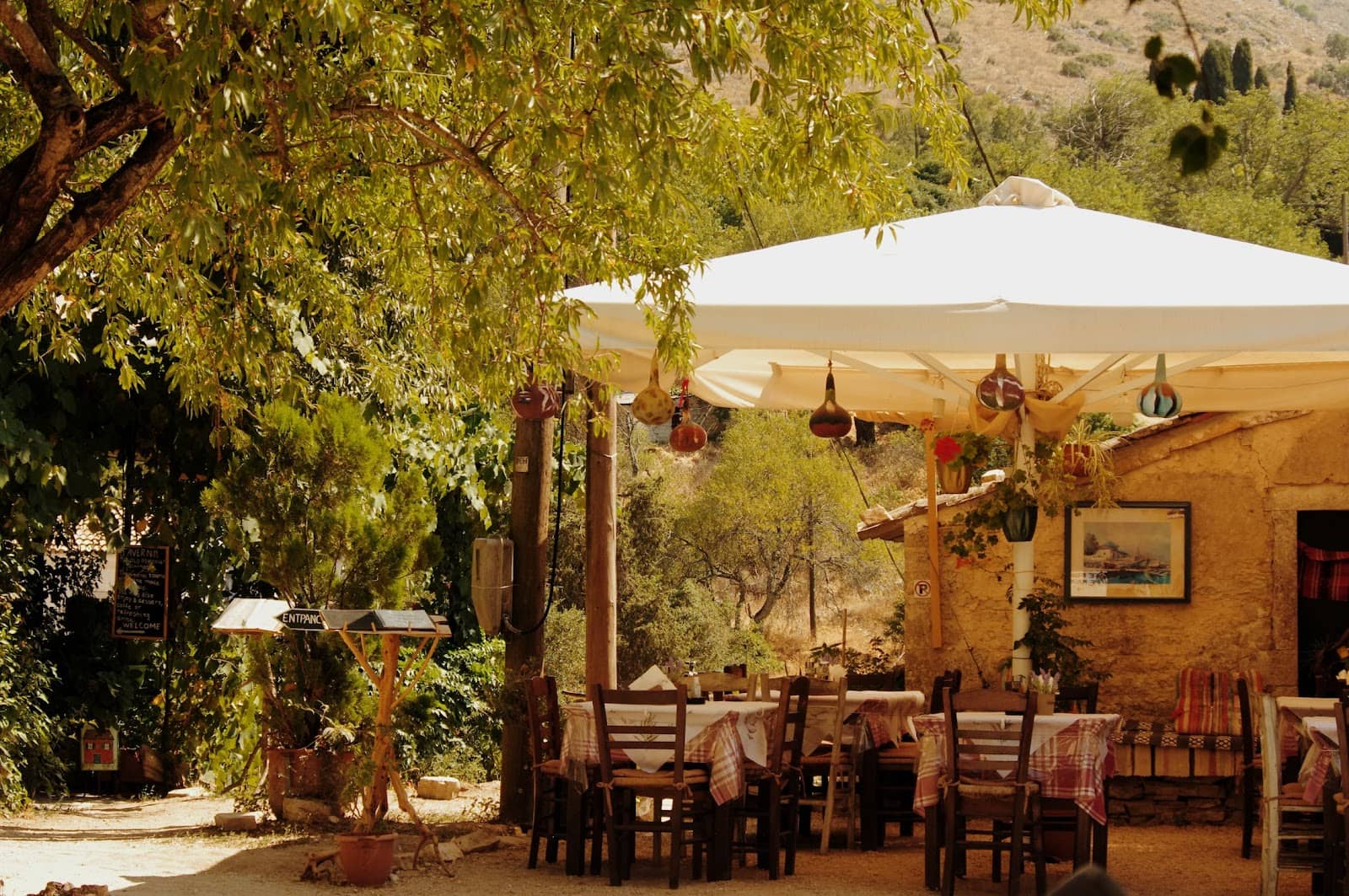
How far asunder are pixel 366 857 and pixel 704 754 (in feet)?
5.35

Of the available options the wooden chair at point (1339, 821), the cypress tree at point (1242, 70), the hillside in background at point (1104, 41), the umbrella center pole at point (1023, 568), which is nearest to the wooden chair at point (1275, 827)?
the wooden chair at point (1339, 821)

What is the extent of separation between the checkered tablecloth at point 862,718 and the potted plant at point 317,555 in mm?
2560

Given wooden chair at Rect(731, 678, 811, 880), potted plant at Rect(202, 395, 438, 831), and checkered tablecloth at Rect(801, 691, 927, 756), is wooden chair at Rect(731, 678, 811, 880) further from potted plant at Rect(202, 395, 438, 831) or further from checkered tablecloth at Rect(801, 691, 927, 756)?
potted plant at Rect(202, 395, 438, 831)

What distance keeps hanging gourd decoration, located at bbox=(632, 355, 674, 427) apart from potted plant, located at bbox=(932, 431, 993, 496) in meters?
1.95

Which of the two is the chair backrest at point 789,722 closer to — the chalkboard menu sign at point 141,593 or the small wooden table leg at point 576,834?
the small wooden table leg at point 576,834

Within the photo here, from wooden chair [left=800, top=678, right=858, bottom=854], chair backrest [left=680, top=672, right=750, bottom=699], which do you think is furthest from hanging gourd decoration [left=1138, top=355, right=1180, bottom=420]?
chair backrest [left=680, top=672, right=750, bottom=699]

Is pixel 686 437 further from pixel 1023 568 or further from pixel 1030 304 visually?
pixel 1030 304

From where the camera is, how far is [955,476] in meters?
9.15

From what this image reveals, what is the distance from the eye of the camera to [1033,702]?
263 inches

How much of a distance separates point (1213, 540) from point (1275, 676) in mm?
956

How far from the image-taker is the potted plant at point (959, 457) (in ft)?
29.5

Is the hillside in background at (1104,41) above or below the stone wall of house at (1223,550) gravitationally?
above

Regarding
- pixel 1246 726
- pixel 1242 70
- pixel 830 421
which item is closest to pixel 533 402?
pixel 830 421

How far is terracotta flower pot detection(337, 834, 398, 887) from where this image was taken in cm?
712
